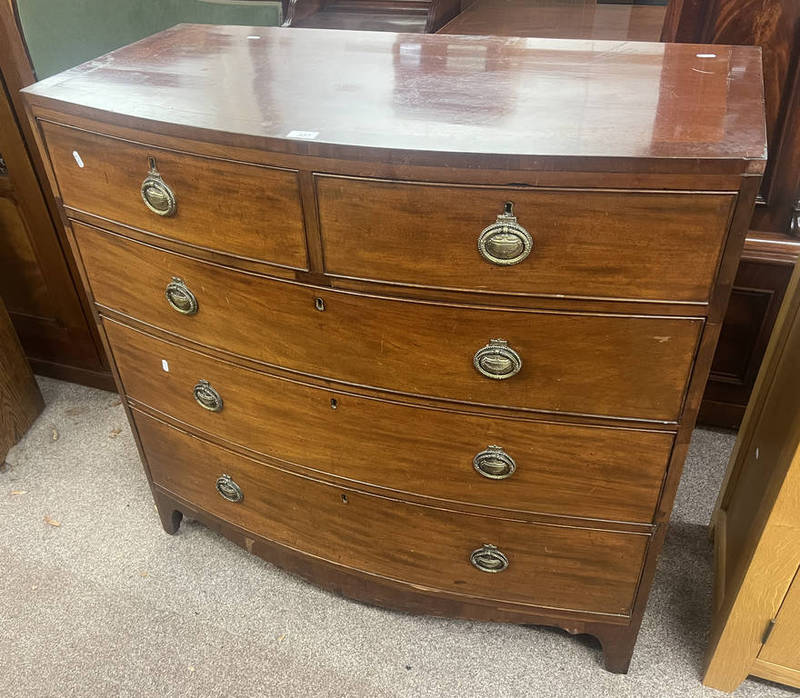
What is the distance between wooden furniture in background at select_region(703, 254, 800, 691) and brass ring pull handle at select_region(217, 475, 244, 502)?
99 cm

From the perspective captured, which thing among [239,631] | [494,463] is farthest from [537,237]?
[239,631]

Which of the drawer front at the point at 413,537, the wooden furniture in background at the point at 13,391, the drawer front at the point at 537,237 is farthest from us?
the wooden furniture in background at the point at 13,391

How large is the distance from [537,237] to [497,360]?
211 millimetres

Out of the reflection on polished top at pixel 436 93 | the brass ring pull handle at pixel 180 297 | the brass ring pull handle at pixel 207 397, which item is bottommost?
the brass ring pull handle at pixel 207 397

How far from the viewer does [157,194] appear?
113 cm

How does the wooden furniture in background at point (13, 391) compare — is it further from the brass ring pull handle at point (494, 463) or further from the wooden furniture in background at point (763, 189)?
the wooden furniture in background at point (763, 189)

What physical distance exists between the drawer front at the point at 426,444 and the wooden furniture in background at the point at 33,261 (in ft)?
2.38

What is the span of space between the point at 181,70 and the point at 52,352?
→ 4.40 ft

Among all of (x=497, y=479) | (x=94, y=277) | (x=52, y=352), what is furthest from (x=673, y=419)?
(x=52, y=352)

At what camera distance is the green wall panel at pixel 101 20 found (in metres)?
1.68

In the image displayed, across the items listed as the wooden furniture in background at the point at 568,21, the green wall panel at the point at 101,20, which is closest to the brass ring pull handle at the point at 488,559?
the wooden furniture in background at the point at 568,21

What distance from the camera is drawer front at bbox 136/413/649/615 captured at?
130 cm

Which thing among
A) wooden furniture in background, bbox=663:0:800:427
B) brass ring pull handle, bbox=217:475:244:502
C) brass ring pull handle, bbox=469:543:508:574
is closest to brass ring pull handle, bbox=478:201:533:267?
brass ring pull handle, bbox=469:543:508:574

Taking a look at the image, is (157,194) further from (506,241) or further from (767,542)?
(767,542)
